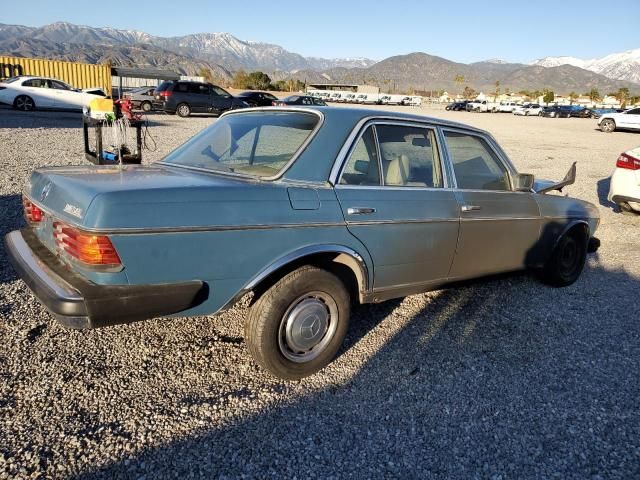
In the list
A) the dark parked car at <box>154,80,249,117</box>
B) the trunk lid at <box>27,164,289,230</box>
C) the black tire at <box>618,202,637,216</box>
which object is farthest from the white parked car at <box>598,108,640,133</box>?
the trunk lid at <box>27,164,289,230</box>

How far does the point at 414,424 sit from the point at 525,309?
6.93 ft

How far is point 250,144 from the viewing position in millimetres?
3416

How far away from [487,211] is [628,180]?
507cm

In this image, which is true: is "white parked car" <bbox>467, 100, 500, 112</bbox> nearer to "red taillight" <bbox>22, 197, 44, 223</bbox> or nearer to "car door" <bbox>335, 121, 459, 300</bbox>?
"car door" <bbox>335, 121, 459, 300</bbox>

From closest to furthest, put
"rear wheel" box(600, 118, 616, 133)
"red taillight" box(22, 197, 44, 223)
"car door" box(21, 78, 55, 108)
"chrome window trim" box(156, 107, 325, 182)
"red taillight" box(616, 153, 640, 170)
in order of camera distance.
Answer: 1. "chrome window trim" box(156, 107, 325, 182)
2. "red taillight" box(22, 197, 44, 223)
3. "red taillight" box(616, 153, 640, 170)
4. "car door" box(21, 78, 55, 108)
5. "rear wheel" box(600, 118, 616, 133)

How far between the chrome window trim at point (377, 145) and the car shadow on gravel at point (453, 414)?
3.86 ft

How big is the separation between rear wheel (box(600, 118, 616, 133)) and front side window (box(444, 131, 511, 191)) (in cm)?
2759

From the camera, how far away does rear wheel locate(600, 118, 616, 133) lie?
88.0 feet

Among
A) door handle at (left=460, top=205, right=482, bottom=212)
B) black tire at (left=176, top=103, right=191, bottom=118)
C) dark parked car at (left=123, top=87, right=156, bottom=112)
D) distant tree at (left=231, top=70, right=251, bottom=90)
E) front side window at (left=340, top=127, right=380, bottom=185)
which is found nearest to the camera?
front side window at (left=340, top=127, right=380, bottom=185)

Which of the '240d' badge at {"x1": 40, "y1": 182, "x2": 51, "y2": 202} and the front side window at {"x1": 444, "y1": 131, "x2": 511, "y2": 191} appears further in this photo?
the front side window at {"x1": 444, "y1": 131, "x2": 511, "y2": 191}

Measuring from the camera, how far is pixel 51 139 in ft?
40.9

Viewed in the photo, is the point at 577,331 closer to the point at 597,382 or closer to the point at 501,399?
the point at 597,382

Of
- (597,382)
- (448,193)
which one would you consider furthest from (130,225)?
(597,382)

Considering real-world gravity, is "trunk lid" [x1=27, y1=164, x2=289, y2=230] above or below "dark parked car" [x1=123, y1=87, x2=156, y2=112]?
below
